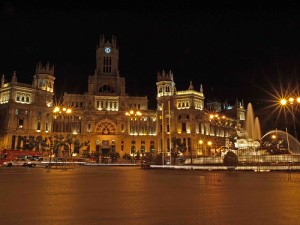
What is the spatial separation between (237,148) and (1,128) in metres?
68.8

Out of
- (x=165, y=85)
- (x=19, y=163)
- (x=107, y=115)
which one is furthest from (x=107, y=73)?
(x=19, y=163)

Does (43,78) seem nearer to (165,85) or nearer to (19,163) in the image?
(165,85)

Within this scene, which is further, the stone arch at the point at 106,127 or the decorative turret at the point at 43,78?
the stone arch at the point at 106,127

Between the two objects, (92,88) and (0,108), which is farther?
(92,88)

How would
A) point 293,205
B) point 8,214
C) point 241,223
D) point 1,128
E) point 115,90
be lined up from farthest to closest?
point 115,90, point 1,128, point 293,205, point 8,214, point 241,223

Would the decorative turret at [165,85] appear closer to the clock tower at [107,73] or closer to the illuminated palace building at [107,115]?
the illuminated palace building at [107,115]

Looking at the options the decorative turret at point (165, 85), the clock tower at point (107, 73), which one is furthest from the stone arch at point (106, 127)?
the decorative turret at point (165, 85)

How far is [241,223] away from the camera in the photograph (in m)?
6.92

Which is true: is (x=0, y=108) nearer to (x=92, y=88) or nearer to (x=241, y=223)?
(x=92, y=88)

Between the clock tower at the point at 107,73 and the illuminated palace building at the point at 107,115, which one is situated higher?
the clock tower at the point at 107,73

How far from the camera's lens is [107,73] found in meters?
102

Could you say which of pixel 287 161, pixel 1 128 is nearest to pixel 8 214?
pixel 287 161

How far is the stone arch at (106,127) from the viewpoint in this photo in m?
95.9

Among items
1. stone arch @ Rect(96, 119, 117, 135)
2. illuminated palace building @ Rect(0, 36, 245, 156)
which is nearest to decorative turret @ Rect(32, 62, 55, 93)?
illuminated palace building @ Rect(0, 36, 245, 156)
